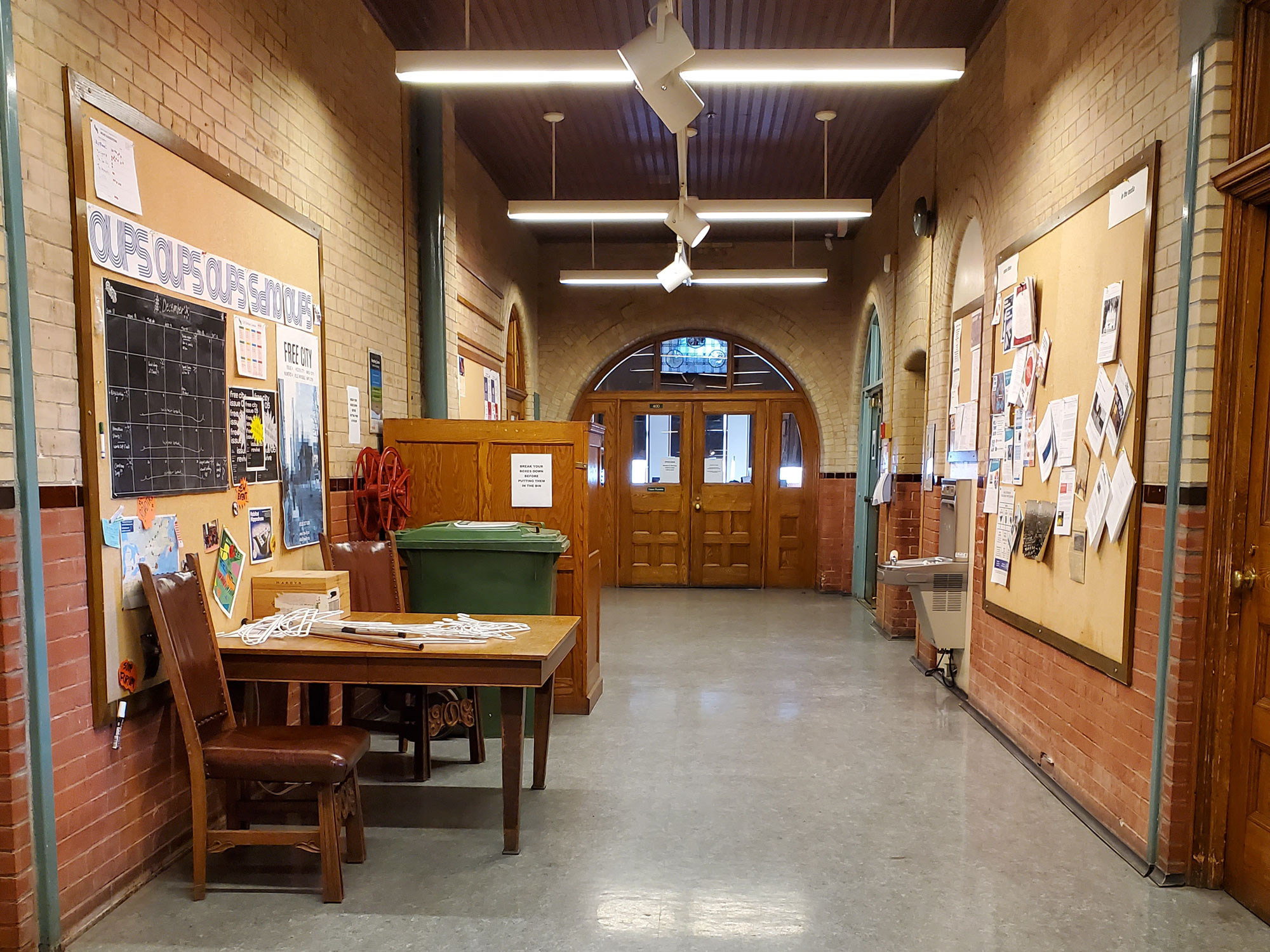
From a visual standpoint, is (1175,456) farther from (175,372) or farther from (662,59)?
(175,372)

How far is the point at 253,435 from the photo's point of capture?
3.39m

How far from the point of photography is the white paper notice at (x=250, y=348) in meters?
3.28

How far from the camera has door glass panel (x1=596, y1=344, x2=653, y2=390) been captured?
9555 mm

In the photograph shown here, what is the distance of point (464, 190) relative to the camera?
645cm

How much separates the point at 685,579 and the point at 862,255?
13.6 ft

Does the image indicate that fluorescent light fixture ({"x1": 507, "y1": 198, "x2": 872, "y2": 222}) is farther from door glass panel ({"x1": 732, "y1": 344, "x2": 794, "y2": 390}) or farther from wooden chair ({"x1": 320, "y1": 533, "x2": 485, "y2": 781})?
door glass panel ({"x1": 732, "y1": 344, "x2": 794, "y2": 390})

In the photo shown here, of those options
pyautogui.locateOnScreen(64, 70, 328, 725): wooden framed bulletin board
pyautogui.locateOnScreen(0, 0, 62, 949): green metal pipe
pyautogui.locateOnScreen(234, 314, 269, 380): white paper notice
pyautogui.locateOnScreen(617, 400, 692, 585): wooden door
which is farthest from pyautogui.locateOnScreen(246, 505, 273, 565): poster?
pyautogui.locateOnScreen(617, 400, 692, 585): wooden door

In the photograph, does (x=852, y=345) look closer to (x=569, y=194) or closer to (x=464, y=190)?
(x=569, y=194)

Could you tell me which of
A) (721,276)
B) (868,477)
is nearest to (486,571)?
(721,276)

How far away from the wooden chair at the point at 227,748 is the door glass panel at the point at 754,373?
729 centimetres

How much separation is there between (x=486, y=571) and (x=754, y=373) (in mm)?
5956

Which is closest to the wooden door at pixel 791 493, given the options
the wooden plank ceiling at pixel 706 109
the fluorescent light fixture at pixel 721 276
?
the fluorescent light fixture at pixel 721 276

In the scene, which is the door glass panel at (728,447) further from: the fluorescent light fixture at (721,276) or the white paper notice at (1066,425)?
the white paper notice at (1066,425)

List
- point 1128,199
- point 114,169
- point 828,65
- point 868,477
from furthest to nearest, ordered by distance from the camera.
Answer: point 868,477 < point 828,65 < point 1128,199 < point 114,169
